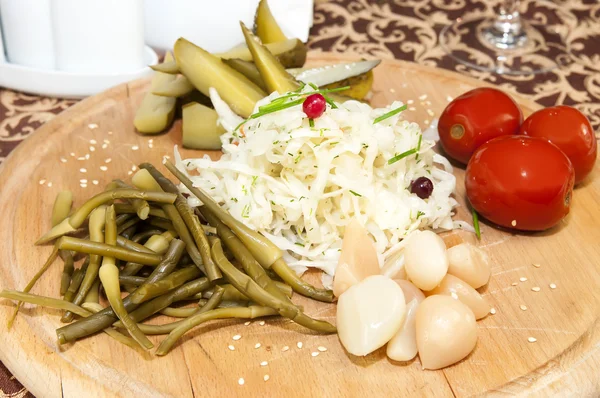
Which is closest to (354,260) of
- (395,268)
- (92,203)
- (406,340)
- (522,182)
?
(395,268)

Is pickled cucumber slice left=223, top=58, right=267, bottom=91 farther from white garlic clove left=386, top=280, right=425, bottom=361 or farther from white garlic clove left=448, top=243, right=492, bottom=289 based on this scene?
white garlic clove left=386, top=280, right=425, bottom=361

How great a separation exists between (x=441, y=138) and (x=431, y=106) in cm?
35

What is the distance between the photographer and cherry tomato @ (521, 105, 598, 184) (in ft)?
8.24

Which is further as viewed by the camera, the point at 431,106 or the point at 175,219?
the point at 431,106

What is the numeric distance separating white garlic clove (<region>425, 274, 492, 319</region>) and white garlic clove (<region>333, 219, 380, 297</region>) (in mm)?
186

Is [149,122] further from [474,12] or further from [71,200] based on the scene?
[474,12]

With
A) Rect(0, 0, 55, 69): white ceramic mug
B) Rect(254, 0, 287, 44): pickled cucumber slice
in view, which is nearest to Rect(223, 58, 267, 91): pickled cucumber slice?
Rect(254, 0, 287, 44): pickled cucumber slice

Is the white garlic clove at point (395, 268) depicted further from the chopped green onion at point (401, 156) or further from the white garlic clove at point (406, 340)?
the chopped green onion at point (401, 156)

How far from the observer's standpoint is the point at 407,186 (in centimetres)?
247

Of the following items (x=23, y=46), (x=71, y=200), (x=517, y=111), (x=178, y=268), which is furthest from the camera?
(x=23, y=46)

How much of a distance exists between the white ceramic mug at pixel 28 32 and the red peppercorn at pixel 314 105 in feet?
5.17

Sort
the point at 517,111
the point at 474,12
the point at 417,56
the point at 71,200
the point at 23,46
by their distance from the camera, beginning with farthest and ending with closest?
the point at 474,12 → the point at 417,56 → the point at 23,46 → the point at 517,111 → the point at 71,200

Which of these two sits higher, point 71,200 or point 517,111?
point 517,111

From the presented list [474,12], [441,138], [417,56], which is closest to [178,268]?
[441,138]
